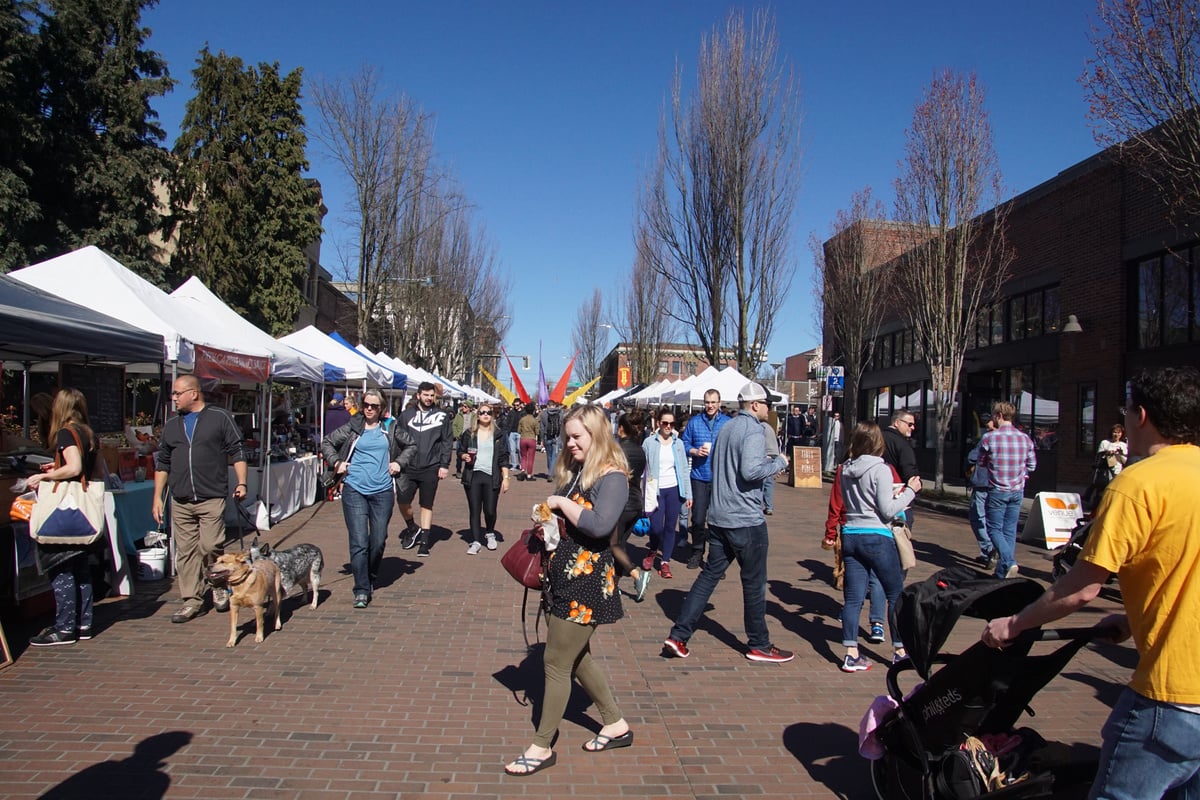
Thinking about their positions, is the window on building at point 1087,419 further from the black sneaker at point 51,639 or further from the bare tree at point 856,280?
the black sneaker at point 51,639

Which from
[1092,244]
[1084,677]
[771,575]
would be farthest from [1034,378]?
[1084,677]

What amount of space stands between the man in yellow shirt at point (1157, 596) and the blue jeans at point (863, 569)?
311cm

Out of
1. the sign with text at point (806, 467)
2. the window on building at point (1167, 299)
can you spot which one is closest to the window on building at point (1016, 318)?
the window on building at point (1167, 299)

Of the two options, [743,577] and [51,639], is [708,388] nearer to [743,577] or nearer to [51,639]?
[743,577]

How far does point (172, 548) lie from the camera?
792 cm

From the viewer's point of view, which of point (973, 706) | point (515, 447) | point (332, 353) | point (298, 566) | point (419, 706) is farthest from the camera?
point (515, 447)

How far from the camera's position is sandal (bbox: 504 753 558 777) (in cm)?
388

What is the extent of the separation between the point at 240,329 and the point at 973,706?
11049mm

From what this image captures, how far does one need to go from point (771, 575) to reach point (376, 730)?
5743mm

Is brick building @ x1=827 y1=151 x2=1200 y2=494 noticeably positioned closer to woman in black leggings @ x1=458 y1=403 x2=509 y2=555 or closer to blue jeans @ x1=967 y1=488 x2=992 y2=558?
blue jeans @ x1=967 y1=488 x2=992 y2=558

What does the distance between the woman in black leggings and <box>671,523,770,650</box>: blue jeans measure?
174 inches

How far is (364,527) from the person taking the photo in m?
7.11

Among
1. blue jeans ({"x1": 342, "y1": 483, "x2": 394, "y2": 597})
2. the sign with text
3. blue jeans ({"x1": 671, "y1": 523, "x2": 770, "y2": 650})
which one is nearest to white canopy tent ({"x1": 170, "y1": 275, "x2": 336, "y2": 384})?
blue jeans ({"x1": 342, "y1": 483, "x2": 394, "y2": 597})

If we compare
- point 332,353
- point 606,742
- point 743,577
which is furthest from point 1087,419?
Answer: point 606,742
